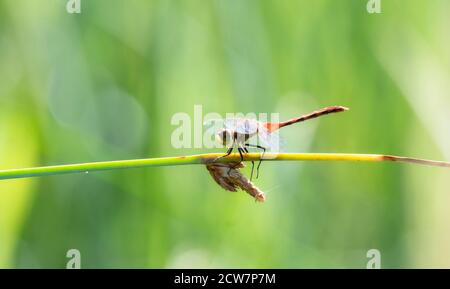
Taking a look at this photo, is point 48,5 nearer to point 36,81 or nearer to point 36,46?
point 36,46

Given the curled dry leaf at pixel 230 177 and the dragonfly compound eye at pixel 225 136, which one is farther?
the dragonfly compound eye at pixel 225 136

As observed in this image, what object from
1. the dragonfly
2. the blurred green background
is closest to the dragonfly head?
the dragonfly

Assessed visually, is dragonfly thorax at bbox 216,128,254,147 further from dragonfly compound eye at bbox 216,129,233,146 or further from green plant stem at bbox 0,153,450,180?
green plant stem at bbox 0,153,450,180

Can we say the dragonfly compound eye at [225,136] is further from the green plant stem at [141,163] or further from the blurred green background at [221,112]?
the blurred green background at [221,112]

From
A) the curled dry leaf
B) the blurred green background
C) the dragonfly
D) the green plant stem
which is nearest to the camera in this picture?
the green plant stem

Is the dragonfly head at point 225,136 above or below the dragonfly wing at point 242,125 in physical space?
below

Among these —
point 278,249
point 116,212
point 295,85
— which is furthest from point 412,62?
point 116,212

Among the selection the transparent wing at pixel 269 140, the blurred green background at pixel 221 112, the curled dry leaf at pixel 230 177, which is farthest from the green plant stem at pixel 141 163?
the blurred green background at pixel 221 112
